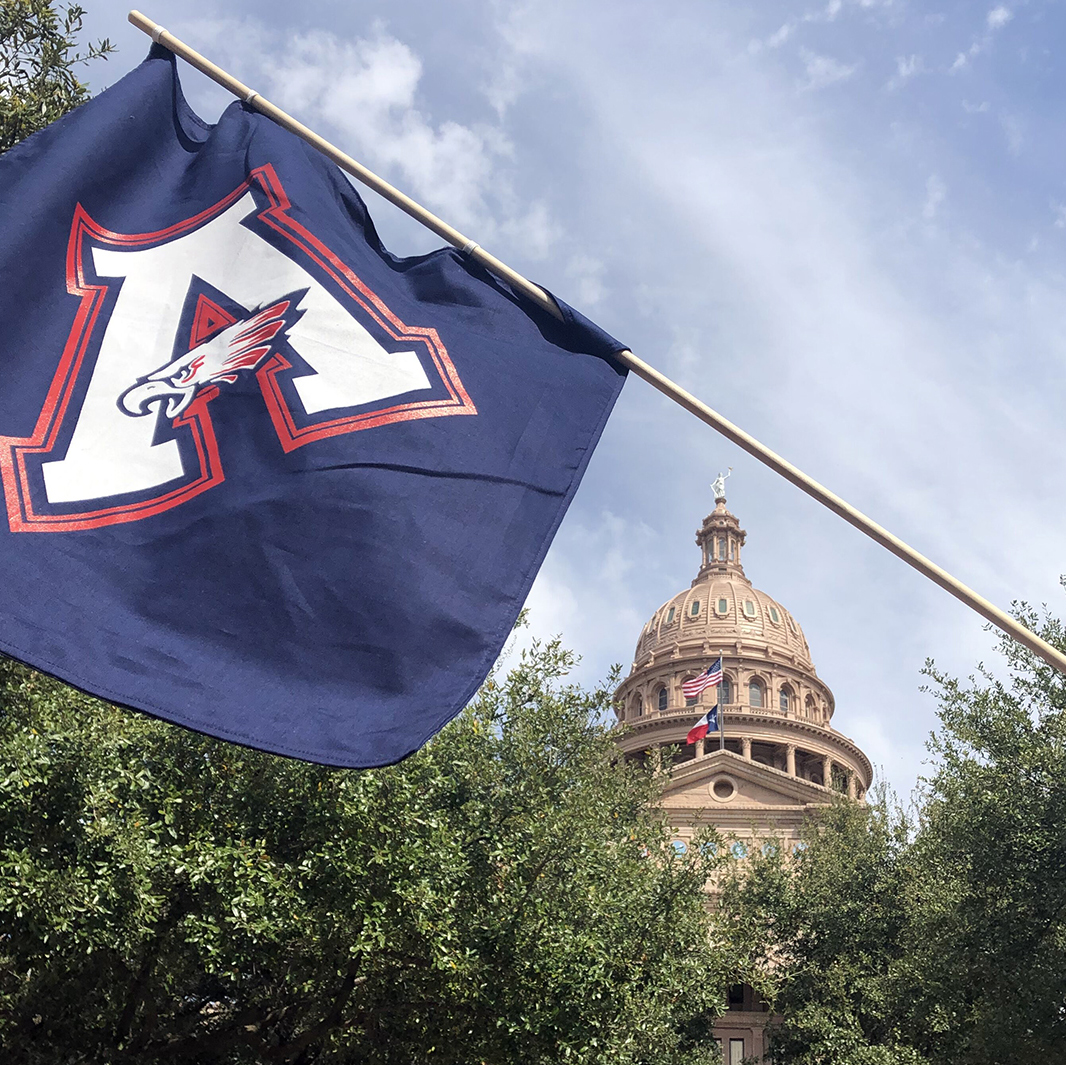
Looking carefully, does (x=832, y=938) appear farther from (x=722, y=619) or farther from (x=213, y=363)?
(x=722, y=619)

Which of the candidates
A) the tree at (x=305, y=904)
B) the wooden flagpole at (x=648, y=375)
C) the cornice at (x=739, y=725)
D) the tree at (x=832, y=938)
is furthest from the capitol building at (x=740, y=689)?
the wooden flagpole at (x=648, y=375)

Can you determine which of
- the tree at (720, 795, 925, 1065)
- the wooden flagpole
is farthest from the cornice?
the wooden flagpole

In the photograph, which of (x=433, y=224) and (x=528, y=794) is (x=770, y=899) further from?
(x=433, y=224)

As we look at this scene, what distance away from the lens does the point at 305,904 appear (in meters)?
14.9

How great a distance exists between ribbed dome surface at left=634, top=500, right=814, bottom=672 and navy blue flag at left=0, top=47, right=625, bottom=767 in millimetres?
84929

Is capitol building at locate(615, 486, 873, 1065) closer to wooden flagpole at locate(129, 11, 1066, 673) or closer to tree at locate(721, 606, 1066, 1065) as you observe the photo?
tree at locate(721, 606, 1066, 1065)

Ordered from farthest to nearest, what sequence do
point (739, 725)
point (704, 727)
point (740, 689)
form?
1. point (740, 689)
2. point (739, 725)
3. point (704, 727)

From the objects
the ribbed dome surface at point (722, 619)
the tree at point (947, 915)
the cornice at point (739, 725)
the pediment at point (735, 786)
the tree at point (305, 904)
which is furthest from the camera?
the ribbed dome surface at point (722, 619)

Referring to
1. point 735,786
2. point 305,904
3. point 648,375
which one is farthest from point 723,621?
point 648,375

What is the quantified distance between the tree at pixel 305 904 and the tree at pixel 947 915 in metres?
5.51

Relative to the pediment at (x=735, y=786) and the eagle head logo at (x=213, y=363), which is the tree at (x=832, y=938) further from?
the eagle head logo at (x=213, y=363)

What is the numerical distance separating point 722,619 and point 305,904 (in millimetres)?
80676

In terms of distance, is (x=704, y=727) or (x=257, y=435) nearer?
(x=257, y=435)

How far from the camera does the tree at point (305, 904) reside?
552 inches
